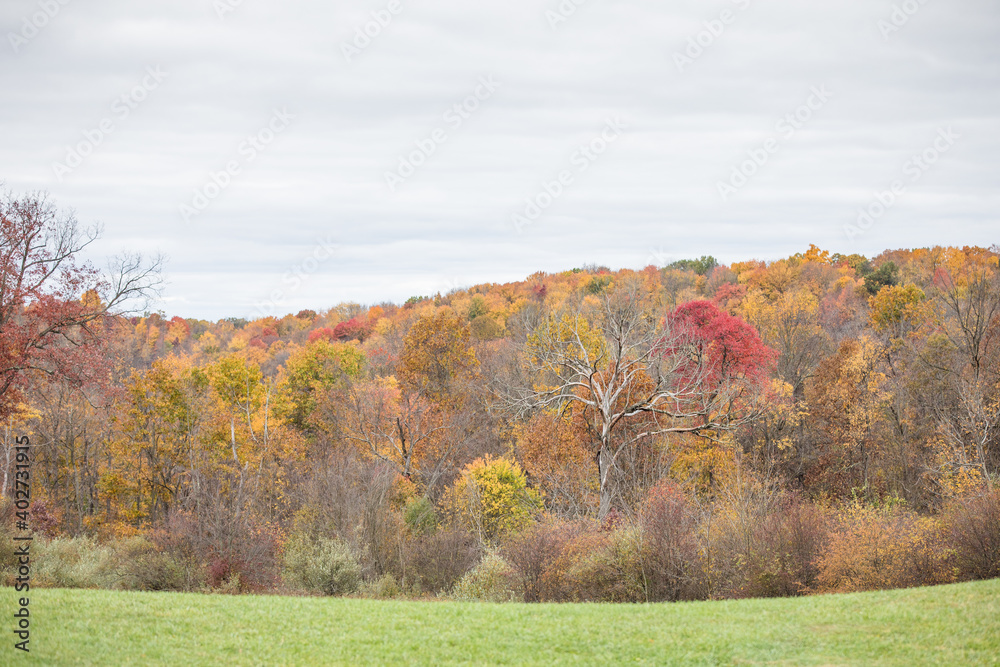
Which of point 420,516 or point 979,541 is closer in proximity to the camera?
point 979,541

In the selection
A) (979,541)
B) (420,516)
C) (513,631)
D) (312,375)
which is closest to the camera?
(513,631)

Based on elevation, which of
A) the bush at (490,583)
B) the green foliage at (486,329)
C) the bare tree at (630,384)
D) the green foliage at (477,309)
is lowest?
the bush at (490,583)

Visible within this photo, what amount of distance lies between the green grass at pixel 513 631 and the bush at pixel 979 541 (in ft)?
10.2

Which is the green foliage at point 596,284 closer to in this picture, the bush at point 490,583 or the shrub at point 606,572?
the bush at point 490,583

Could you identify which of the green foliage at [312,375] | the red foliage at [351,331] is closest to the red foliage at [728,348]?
the green foliage at [312,375]

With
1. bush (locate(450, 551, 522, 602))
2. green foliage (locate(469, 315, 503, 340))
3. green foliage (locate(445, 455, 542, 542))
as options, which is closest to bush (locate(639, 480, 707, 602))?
bush (locate(450, 551, 522, 602))

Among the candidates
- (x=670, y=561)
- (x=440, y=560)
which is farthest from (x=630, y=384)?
(x=670, y=561)

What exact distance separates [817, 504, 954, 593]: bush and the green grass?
277 cm

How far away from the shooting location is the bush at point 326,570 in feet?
86.0

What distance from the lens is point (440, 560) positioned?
30.7 metres

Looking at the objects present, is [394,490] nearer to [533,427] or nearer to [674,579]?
[533,427]

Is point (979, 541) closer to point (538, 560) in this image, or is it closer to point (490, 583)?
point (538, 560)

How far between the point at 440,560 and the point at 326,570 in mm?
5903

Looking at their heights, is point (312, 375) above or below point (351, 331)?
below
